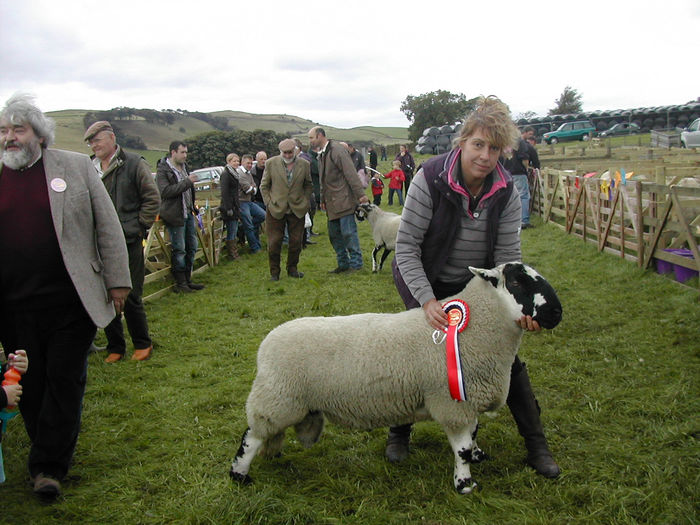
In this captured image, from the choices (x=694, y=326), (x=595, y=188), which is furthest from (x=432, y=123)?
(x=694, y=326)

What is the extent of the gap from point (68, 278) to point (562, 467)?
10.2 ft

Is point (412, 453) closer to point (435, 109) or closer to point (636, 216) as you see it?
point (636, 216)

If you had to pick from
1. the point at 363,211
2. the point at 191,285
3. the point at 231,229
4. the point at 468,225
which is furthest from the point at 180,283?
the point at 468,225

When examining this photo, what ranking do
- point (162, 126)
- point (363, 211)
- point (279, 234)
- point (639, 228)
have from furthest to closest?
point (162, 126), point (363, 211), point (279, 234), point (639, 228)

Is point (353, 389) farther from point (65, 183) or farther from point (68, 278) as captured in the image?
point (65, 183)

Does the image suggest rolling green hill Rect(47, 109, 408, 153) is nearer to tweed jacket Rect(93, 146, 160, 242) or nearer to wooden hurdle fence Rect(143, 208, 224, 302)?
wooden hurdle fence Rect(143, 208, 224, 302)

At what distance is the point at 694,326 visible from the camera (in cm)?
502

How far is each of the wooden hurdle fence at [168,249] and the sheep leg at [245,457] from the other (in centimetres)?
493

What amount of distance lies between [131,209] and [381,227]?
4.70 metres

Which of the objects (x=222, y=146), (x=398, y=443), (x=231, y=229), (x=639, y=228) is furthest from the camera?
(x=222, y=146)

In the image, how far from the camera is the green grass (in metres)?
2.67

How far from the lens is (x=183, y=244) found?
7.84 m

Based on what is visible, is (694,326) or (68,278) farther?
(694,326)

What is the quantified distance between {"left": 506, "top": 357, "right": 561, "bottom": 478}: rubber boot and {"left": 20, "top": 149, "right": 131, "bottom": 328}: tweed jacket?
7.99ft
